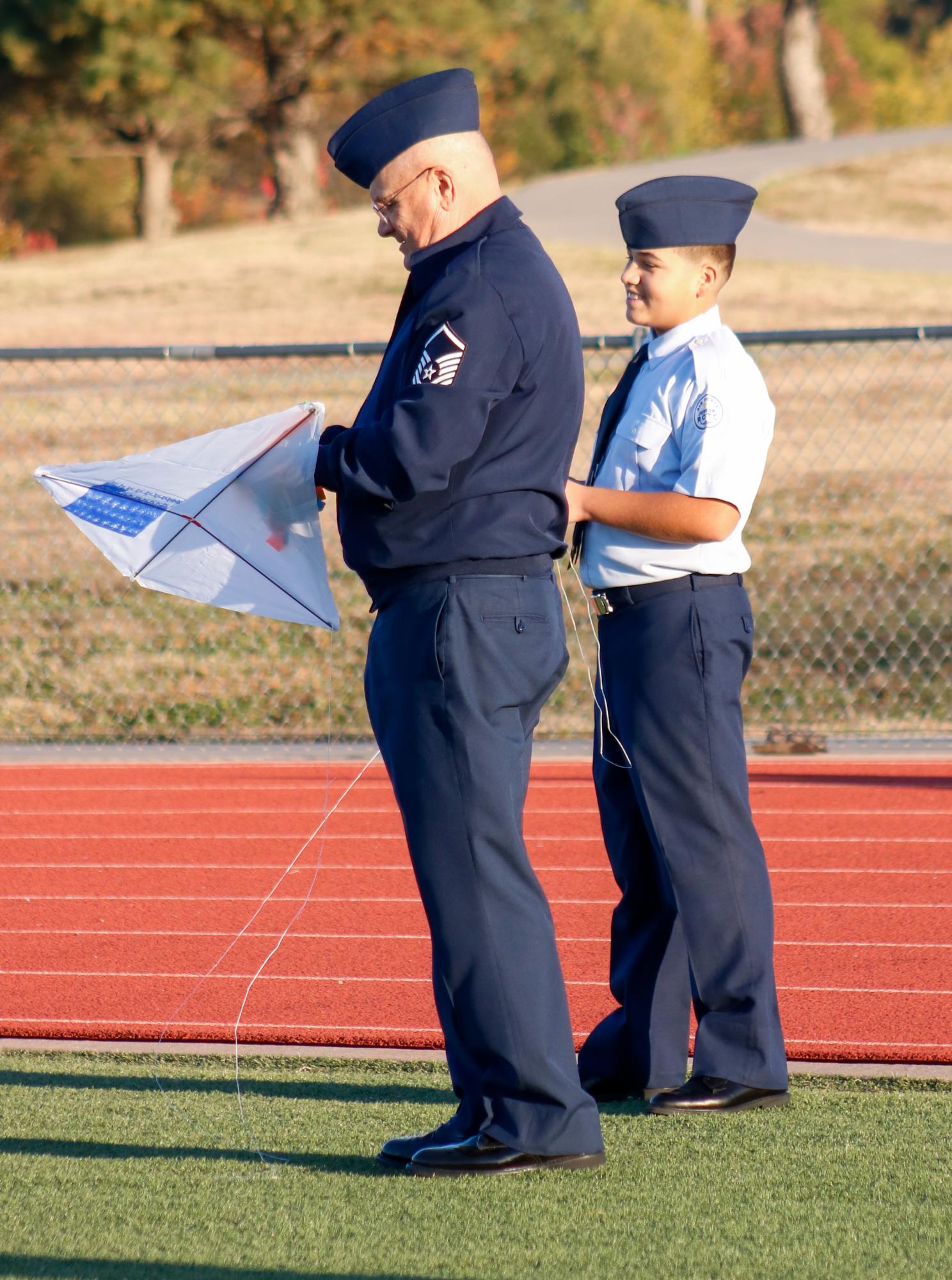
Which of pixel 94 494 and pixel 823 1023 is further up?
pixel 94 494

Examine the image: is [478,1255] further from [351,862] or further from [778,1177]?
[351,862]

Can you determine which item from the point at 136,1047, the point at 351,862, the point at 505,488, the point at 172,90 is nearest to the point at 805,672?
the point at 351,862

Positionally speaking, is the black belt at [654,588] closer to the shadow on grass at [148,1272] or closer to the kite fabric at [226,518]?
the kite fabric at [226,518]

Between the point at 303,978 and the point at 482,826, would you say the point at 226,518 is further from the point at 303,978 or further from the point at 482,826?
the point at 303,978

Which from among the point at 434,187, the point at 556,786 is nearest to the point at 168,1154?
the point at 434,187

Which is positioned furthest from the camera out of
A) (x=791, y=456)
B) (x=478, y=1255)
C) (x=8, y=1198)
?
(x=791, y=456)

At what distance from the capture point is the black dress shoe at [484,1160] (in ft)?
10.9

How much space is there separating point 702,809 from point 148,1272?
146 centimetres

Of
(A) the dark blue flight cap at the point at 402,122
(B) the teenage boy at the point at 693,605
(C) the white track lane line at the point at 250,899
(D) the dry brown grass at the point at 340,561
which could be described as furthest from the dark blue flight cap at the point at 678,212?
(D) the dry brown grass at the point at 340,561

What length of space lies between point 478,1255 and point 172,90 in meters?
35.3

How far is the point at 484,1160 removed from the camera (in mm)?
3318

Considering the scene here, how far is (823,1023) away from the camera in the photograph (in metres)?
4.39

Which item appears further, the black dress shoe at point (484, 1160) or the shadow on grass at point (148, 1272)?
the black dress shoe at point (484, 1160)

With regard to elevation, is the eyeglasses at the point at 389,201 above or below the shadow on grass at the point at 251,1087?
above
